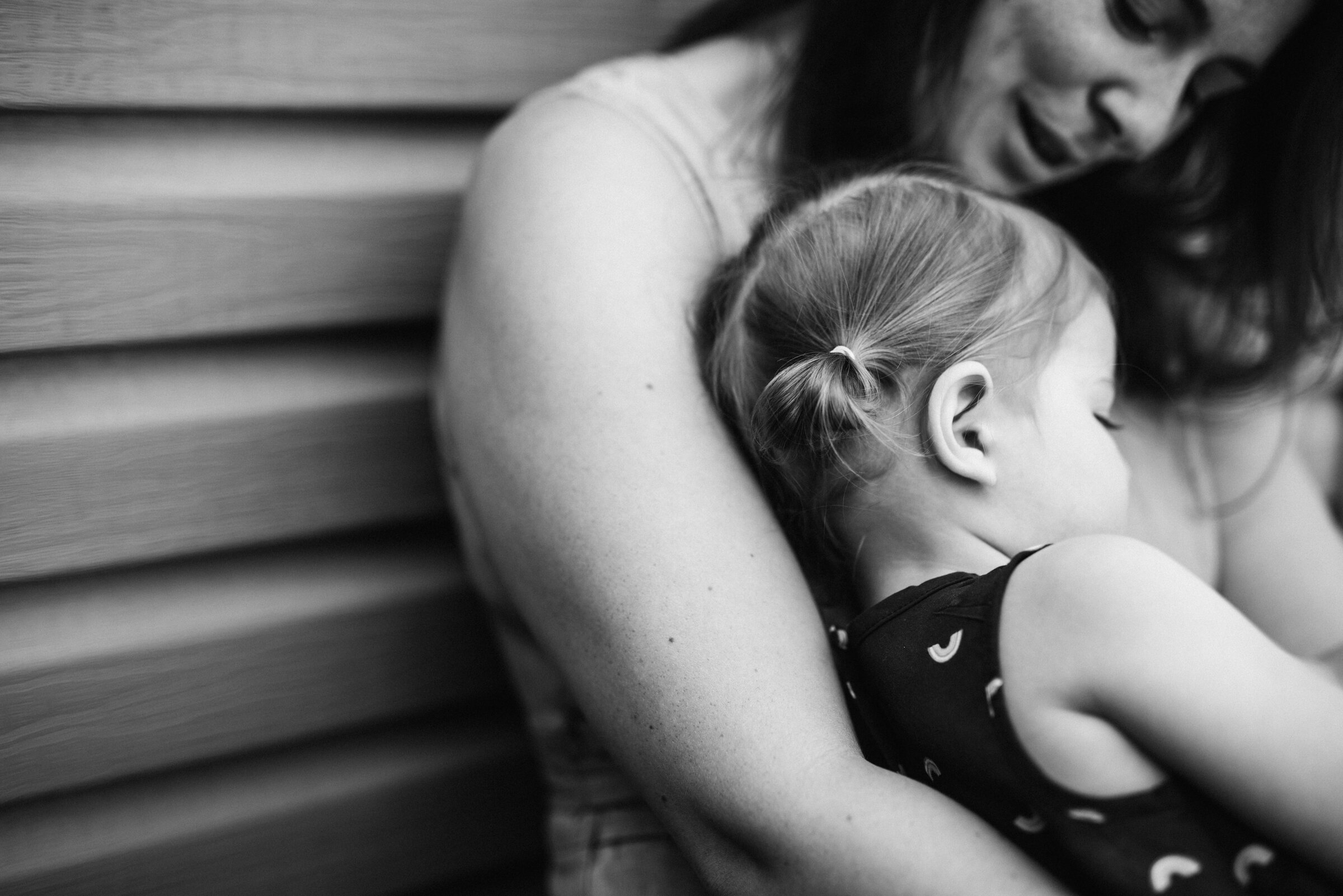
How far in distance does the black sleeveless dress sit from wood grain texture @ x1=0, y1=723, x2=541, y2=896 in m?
0.84

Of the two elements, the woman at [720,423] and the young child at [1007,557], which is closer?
the young child at [1007,557]

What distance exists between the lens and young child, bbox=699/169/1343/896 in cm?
71

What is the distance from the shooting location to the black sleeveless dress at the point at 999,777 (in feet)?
2.35

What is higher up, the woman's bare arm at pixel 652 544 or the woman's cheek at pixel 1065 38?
the woman's cheek at pixel 1065 38

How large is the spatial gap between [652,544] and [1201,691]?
44 centimetres

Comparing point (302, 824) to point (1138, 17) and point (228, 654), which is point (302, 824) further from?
A: point (1138, 17)

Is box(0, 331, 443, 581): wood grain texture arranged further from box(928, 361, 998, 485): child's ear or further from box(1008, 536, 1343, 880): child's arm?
box(1008, 536, 1343, 880): child's arm

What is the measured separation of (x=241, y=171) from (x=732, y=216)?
0.63m

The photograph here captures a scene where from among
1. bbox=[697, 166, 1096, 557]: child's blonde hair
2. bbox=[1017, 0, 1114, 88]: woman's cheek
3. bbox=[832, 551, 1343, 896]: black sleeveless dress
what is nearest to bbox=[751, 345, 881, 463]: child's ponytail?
bbox=[697, 166, 1096, 557]: child's blonde hair

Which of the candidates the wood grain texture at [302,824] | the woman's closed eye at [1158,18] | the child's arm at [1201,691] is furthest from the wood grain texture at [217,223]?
the child's arm at [1201,691]

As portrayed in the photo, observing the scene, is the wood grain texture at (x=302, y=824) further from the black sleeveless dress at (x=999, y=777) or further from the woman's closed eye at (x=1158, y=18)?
the woman's closed eye at (x=1158, y=18)

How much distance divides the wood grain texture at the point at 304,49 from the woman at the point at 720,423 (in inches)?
9.0

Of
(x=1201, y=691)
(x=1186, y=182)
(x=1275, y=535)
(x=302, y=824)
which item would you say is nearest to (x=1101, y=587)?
(x=1201, y=691)

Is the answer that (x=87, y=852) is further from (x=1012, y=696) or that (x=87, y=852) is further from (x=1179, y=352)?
(x=1179, y=352)
